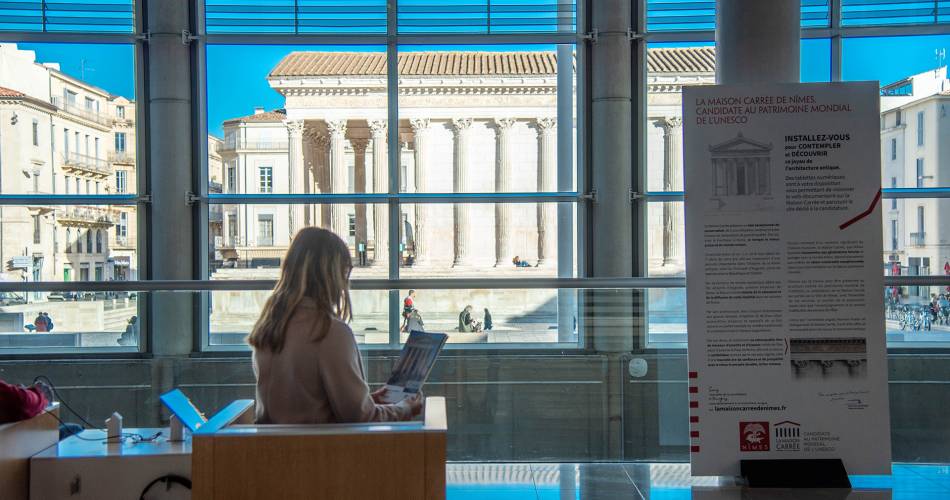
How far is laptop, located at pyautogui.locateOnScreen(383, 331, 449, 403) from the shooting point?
3.10m

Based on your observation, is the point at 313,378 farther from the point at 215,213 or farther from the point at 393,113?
the point at 215,213

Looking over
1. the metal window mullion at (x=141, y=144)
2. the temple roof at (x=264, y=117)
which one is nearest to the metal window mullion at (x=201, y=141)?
the temple roof at (x=264, y=117)

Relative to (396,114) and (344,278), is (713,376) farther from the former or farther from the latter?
(396,114)

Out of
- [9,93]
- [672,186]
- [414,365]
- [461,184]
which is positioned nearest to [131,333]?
[414,365]

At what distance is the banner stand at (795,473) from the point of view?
4078 mm

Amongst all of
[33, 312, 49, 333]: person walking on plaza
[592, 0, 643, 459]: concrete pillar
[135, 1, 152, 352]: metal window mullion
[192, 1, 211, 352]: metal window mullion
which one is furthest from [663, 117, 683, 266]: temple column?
[33, 312, 49, 333]: person walking on plaza

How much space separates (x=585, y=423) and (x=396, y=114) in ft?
13.5

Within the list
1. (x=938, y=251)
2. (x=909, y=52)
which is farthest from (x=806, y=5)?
(x=938, y=251)

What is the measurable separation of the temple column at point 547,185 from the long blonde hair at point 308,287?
5578mm

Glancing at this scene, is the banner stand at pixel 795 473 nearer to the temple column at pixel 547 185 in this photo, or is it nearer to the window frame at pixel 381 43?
the window frame at pixel 381 43

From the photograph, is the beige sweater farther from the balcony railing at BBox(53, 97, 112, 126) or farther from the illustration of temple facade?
the balcony railing at BBox(53, 97, 112, 126)

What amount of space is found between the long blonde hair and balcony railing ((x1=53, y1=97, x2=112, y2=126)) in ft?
20.1

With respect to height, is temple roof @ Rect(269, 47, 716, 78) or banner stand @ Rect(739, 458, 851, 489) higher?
temple roof @ Rect(269, 47, 716, 78)

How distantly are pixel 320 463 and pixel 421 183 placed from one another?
5865mm
